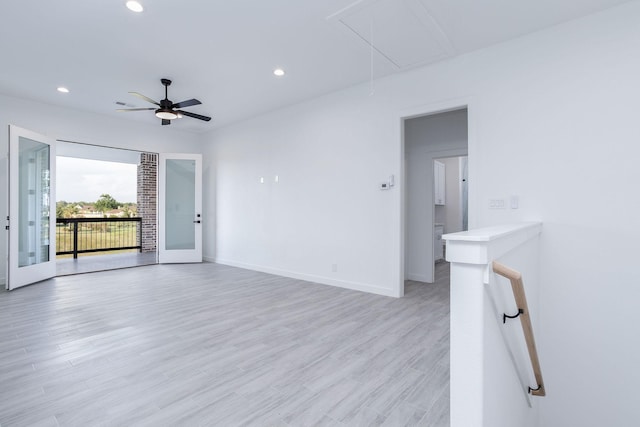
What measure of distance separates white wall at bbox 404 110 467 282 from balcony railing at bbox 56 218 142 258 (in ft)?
26.3

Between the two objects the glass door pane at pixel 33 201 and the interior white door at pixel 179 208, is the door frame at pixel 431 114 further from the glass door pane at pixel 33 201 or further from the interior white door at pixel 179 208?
the glass door pane at pixel 33 201

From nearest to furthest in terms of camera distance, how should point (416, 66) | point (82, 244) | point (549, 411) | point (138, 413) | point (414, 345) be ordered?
point (138, 413) < point (414, 345) < point (549, 411) < point (416, 66) < point (82, 244)

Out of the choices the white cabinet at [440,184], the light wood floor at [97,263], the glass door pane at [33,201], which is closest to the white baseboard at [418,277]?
the white cabinet at [440,184]

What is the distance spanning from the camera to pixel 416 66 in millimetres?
3842

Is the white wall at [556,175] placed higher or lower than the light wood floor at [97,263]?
higher

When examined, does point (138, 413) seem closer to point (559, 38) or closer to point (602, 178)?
point (602, 178)

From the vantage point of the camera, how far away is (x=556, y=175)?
2949mm

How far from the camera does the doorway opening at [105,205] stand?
7840mm

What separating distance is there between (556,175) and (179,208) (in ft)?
22.4

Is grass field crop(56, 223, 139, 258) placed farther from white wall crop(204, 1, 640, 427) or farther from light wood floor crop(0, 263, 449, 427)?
white wall crop(204, 1, 640, 427)

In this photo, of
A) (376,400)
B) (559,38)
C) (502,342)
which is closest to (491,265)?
(502,342)

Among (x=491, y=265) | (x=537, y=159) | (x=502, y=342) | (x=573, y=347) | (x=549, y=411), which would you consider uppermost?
(x=537, y=159)

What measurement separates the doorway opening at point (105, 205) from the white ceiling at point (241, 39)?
3773 mm

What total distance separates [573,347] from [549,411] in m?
0.68
